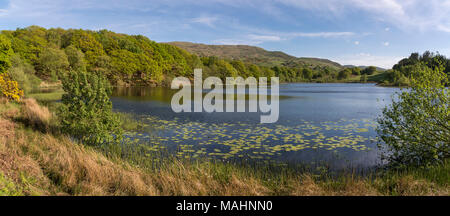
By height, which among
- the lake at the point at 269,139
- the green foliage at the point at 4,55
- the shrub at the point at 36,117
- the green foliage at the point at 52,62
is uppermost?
the green foliage at the point at 52,62

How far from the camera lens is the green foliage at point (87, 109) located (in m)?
12.3

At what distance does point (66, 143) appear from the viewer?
11820mm

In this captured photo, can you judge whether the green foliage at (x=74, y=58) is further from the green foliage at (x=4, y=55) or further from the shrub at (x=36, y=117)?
the shrub at (x=36, y=117)

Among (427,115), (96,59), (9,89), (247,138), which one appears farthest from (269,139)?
(96,59)

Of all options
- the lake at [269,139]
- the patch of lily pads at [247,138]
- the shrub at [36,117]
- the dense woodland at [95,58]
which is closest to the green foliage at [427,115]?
the lake at [269,139]

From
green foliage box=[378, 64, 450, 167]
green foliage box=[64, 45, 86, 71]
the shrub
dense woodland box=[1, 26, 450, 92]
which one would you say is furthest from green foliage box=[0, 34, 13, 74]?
green foliage box=[64, 45, 86, 71]

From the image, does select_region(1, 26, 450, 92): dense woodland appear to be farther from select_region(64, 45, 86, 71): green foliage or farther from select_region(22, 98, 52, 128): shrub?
select_region(22, 98, 52, 128): shrub

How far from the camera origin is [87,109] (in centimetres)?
1268

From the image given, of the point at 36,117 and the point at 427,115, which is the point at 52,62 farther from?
the point at 427,115

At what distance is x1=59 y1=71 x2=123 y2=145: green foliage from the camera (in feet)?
40.4

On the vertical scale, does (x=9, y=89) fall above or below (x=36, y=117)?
above

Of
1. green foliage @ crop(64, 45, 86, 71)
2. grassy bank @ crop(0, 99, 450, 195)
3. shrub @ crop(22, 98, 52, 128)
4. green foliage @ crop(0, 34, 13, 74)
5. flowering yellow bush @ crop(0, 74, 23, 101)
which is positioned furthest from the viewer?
green foliage @ crop(64, 45, 86, 71)
